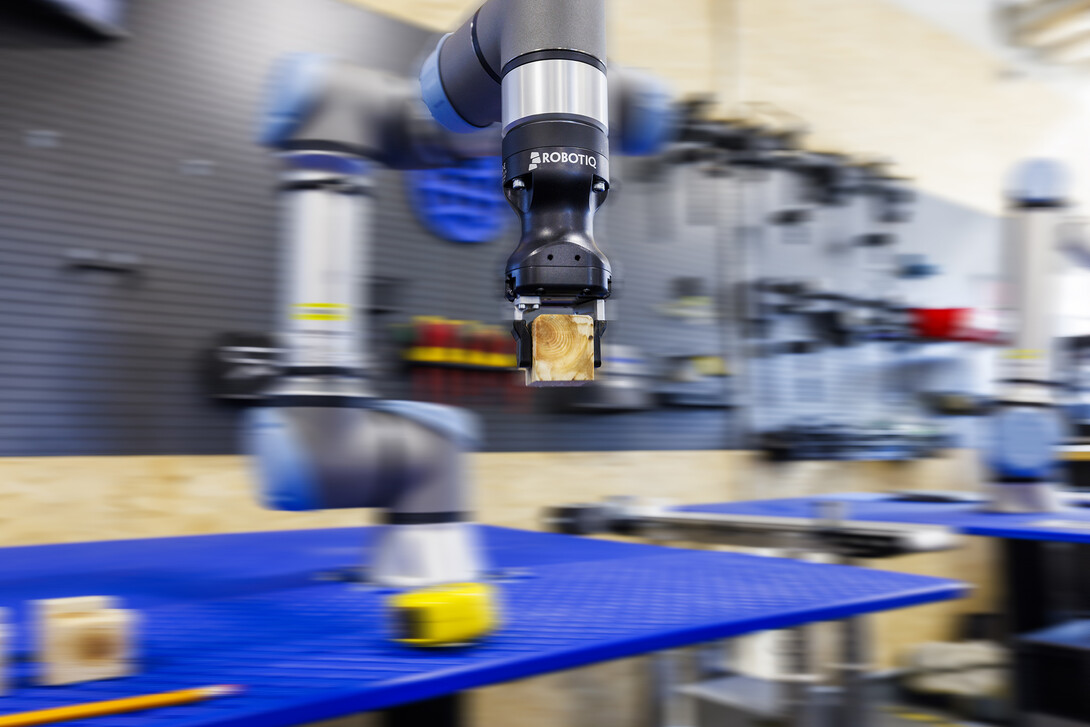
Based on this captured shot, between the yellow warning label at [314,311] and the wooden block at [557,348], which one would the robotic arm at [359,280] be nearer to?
the yellow warning label at [314,311]

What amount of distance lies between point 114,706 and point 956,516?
1.70m

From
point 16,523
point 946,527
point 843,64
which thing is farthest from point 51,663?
point 843,64

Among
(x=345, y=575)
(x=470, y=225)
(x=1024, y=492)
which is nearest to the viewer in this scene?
(x=345, y=575)

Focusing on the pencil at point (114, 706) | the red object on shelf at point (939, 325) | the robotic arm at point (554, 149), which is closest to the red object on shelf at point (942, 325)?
the red object on shelf at point (939, 325)

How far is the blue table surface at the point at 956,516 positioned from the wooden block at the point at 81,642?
142 cm

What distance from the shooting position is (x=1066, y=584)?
2.21 metres

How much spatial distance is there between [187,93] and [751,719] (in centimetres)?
179

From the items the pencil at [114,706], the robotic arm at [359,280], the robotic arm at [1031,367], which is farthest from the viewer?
the robotic arm at [1031,367]

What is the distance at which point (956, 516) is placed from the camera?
5.72 ft

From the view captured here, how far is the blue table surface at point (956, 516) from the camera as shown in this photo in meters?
1.43

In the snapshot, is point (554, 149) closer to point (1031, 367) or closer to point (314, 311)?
point (314, 311)

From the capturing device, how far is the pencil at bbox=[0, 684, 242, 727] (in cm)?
49

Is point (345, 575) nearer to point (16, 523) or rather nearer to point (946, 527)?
point (16, 523)

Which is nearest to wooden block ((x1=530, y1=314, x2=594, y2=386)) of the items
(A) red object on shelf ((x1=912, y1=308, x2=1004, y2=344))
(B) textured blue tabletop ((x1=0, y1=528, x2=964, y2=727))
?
(B) textured blue tabletop ((x1=0, y1=528, x2=964, y2=727))
